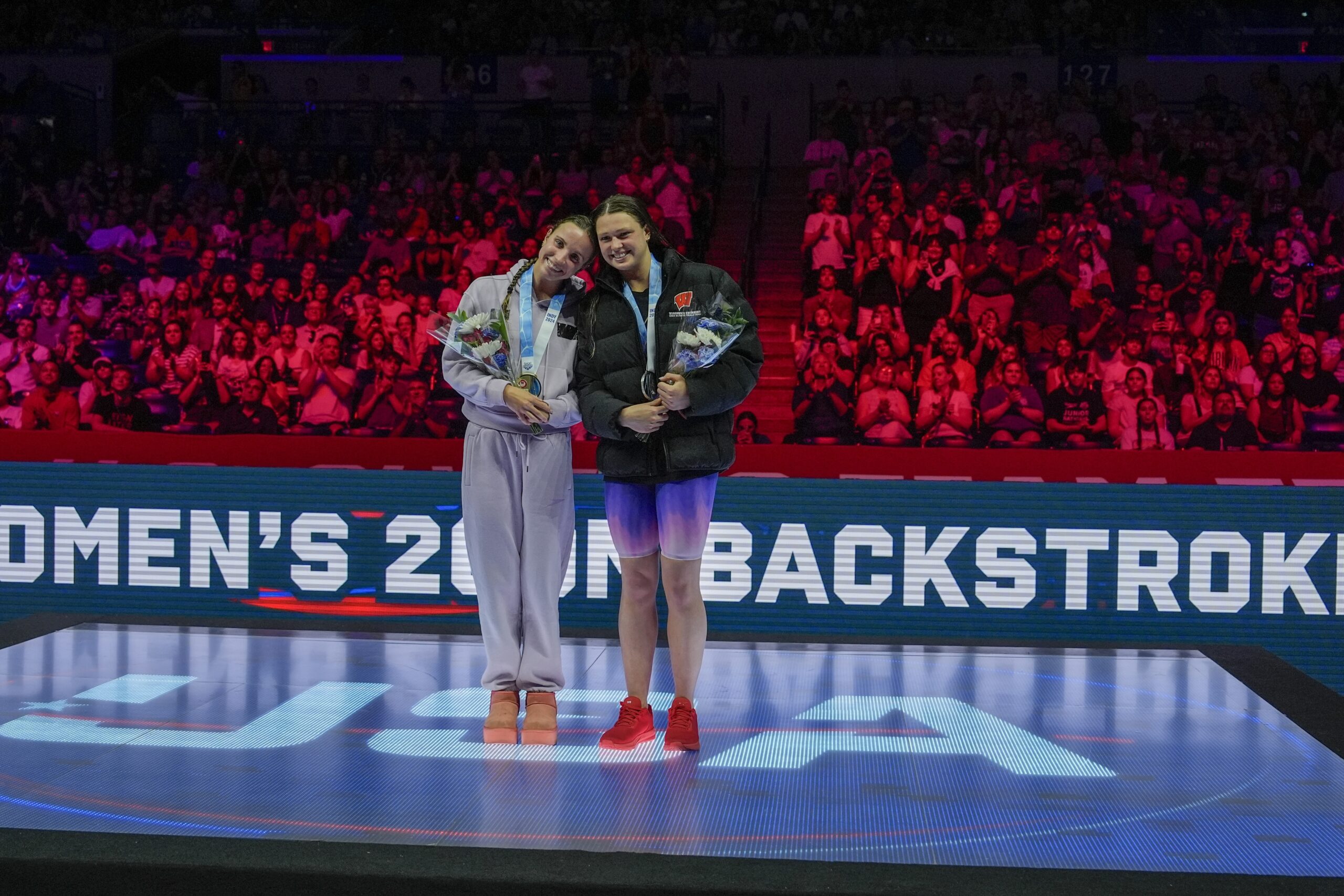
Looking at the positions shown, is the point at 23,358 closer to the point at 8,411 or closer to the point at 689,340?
the point at 8,411

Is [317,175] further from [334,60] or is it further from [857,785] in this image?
[857,785]

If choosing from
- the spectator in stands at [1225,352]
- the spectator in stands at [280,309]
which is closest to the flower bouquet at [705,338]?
the spectator in stands at [1225,352]

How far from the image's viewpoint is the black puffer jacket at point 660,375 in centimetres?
389

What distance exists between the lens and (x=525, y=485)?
4.14m

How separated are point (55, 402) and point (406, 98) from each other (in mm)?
6617

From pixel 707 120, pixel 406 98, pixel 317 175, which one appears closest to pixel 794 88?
pixel 707 120

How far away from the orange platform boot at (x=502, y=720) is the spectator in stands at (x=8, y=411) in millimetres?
6924

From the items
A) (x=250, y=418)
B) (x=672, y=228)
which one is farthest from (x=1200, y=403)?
(x=250, y=418)

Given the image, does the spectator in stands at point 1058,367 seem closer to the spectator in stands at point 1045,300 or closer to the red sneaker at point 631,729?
the spectator in stands at point 1045,300

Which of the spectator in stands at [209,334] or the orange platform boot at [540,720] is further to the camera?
the spectator in stands at [209,334]

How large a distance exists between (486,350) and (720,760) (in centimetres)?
141

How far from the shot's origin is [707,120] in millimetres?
13859

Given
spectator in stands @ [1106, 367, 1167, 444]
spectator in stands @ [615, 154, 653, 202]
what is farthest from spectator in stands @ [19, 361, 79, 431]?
spectator in stands @ [1106, 367, 1167, 444]

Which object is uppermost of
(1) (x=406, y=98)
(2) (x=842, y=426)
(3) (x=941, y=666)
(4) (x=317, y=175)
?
(1) (x=406, y=98)
